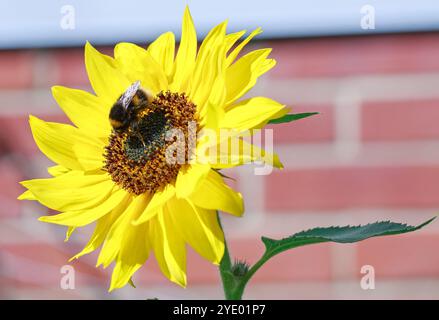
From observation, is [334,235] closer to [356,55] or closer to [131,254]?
[131,254]

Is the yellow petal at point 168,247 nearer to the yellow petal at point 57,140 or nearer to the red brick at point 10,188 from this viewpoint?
the yellow petal at point 57,140

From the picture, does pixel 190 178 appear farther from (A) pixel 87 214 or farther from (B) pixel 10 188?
(B) pixel 10 188

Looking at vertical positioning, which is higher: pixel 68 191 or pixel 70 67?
pixel 70 67

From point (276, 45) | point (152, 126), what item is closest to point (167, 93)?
point (152, 126)

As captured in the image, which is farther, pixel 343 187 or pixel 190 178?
pixel 343 187

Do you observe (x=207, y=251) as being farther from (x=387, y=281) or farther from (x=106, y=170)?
(x=387, y=281)

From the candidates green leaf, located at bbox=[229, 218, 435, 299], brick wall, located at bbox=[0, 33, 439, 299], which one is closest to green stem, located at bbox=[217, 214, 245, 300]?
green leaf, located at bbox=[229, 218, 435, 299]

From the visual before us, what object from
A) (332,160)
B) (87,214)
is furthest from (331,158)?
(87,214)

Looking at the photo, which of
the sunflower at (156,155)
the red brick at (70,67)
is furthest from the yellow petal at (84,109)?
the red brick at (70,67)
